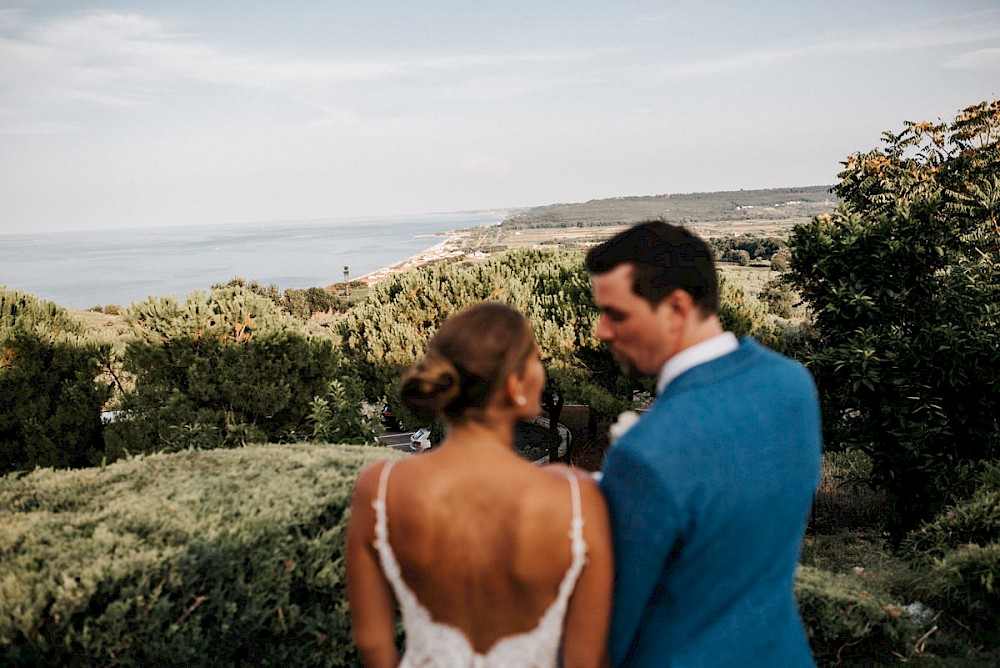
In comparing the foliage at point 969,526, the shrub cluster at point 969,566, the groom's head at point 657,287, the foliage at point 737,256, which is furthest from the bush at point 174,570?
the foliage at point 737,256

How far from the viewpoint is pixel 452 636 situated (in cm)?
177

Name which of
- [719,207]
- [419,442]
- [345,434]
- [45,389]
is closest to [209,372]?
[45,389]

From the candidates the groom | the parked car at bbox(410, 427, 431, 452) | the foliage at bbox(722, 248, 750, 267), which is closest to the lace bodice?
the groom

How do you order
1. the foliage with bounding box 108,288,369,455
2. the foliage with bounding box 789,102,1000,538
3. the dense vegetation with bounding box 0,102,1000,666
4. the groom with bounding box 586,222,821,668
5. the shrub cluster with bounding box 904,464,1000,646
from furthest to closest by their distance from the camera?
the foliage with bounding box 108,288,369,455
the foliage with bounding box 789,102,1000,538
the shrub cluster with bounding box 904,464,1000,646
the dense vegetation with bounding box 0,102,1000,666
the groom with bounding box 586,222,821,668

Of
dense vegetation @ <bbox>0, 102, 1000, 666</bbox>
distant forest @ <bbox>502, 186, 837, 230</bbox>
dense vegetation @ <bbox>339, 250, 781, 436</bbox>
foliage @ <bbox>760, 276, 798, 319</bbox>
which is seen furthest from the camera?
distant forest @ <bbox>502, 186, 837, 230</bbox>

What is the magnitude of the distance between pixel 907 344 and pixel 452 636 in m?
9.17

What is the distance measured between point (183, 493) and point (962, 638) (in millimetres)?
5677

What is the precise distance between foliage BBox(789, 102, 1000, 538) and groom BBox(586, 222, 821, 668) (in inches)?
320

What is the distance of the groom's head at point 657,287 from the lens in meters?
1.74

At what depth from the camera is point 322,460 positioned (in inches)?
182

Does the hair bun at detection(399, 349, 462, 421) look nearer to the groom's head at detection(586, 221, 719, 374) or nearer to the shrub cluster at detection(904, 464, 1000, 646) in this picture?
the groom's head at detection(586, 221, 719, 374)

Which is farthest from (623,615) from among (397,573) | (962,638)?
(962,638)

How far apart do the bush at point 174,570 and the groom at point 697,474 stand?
7.35 ft

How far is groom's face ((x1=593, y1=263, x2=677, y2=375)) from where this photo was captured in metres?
1.76
